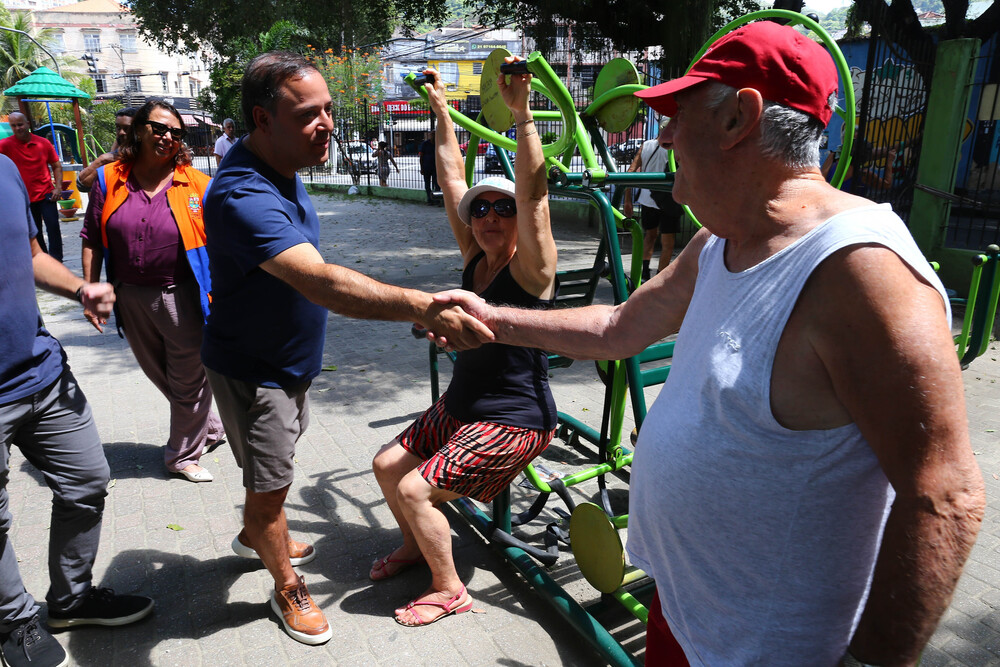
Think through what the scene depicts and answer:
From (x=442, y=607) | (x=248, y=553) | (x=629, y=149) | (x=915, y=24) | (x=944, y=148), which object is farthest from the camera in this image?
(x=629, y=149)

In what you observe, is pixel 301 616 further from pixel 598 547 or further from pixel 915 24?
pixel 915 24

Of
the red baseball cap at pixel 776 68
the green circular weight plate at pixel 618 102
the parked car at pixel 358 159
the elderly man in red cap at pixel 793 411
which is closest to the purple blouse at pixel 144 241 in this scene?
the green circular weight plate at pixel 618 102

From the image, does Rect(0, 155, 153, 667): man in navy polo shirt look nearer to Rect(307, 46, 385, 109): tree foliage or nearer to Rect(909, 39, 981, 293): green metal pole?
Rect(909, 39, 981, 293): green metal pole

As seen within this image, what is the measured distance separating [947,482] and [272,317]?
192 centimetres

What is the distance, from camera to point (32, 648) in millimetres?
2295

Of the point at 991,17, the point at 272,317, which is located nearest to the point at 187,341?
the point at 272,317

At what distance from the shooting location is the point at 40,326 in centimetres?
231

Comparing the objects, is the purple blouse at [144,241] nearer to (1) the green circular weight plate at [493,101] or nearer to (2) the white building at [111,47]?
(1) the green circular weight plate at [493,101]

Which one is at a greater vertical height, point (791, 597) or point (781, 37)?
point (781, 37)

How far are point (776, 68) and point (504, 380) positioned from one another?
61.1 inches

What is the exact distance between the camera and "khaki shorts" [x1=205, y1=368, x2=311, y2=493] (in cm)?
233

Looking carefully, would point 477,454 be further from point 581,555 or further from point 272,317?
point 272,317

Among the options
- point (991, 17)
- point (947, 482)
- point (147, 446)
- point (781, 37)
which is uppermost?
point (991, 17)

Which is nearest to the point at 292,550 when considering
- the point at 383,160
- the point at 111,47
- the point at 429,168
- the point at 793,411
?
the point at 793,411
